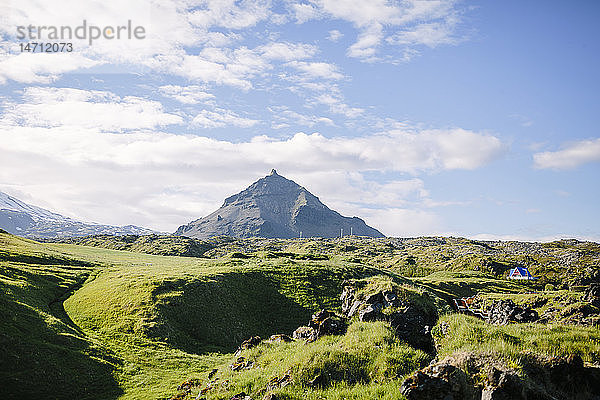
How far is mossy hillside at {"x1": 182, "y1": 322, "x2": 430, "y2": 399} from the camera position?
1883 cm

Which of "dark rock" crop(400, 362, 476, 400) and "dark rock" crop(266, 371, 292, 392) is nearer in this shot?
"dark rock" crop(400, 362, 476, 400)

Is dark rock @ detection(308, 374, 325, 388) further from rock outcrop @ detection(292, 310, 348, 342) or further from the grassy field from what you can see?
rock outcrop @ detection(292, 310, 348, 342)

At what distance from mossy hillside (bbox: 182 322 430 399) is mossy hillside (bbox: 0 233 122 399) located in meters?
16.3

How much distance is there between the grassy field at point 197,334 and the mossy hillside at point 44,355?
13cm

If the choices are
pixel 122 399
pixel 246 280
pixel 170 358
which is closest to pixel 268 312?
pixel 246 280

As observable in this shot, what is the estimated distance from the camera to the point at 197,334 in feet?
165

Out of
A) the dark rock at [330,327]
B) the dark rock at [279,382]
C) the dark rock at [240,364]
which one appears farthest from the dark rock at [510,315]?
the dark rock at [240,364]

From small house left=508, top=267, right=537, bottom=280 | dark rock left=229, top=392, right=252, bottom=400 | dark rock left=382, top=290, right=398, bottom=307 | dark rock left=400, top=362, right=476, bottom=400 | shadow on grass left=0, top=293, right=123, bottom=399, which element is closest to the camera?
dark rock left=400, top=362, right=476, bottom=400

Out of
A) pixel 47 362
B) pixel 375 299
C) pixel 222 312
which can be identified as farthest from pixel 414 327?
pixel 222 312

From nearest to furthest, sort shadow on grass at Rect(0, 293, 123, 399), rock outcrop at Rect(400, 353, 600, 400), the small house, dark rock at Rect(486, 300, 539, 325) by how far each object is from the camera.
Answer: rock outcrop at Rect(400, 353, 600, 400) < shadow on grass at Rect(0, 293, 123, 399) < dark rock at Rect(486, 300, 539, 325) < the small house

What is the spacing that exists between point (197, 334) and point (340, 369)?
116 feet

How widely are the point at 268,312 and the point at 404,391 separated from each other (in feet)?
157

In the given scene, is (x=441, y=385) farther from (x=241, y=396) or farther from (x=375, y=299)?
(x=375, y=299)

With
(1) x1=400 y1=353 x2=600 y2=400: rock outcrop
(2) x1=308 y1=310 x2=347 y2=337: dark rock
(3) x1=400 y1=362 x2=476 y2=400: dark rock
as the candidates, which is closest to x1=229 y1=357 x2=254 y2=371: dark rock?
(2) x1=308 y1=310 x2=347 y2=337: dark rock
